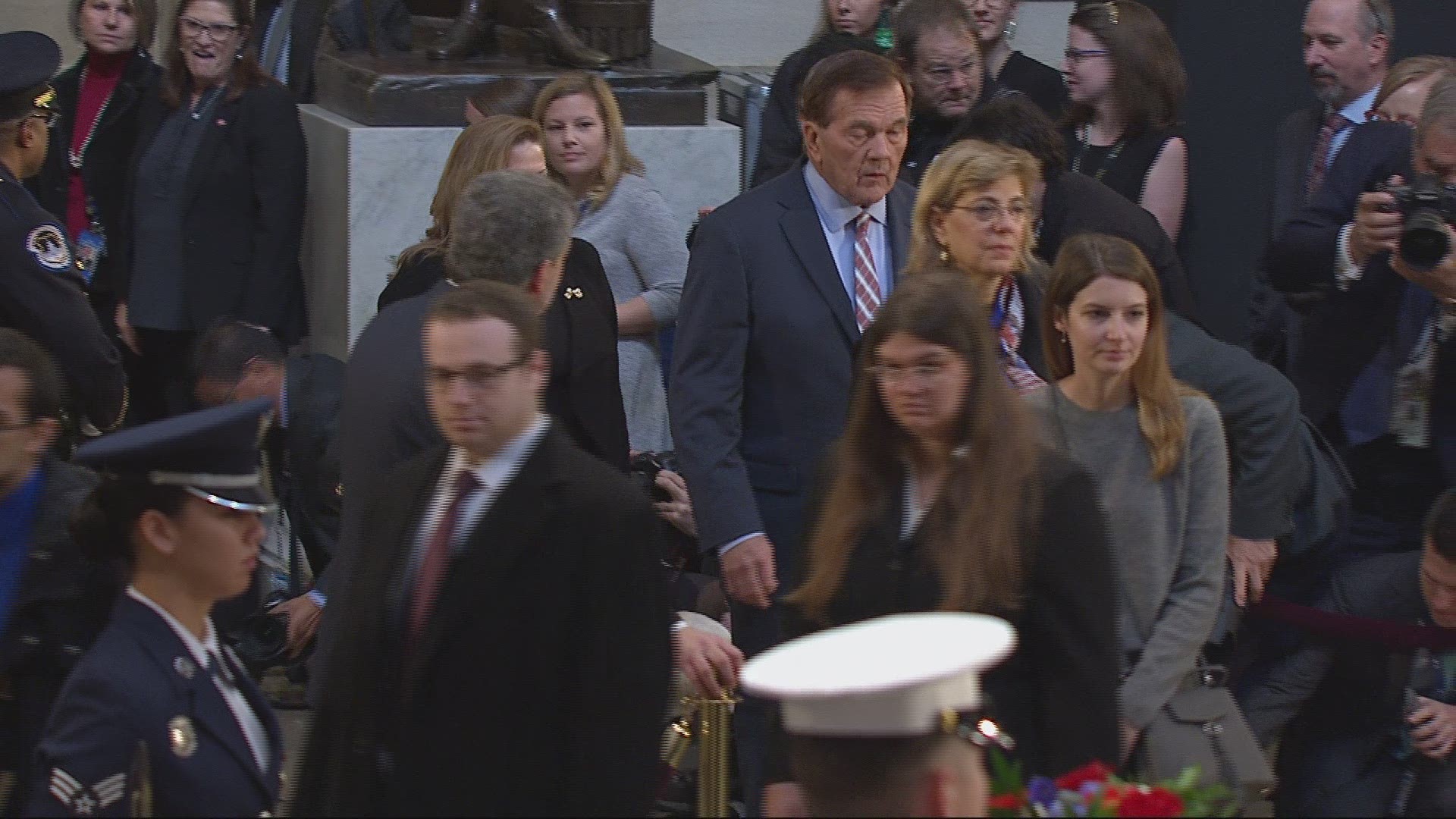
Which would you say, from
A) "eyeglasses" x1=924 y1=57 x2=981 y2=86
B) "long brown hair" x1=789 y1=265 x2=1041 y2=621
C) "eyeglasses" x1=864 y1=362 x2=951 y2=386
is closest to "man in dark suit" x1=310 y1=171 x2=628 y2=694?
"long brown hair" x1=789 y1=265 x2=1041 y2=621

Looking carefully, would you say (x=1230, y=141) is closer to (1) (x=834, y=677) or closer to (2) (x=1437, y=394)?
(2) (x=1437, y=394)

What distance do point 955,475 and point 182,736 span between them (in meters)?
1.35

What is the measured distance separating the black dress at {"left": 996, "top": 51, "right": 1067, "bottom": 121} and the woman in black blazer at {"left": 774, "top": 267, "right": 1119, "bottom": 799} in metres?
3.96

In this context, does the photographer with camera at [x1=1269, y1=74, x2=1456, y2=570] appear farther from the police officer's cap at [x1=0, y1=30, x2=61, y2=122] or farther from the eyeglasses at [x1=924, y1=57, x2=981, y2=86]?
the police officer's cap at [x1=0, y1=30, x2=61, y2=122]

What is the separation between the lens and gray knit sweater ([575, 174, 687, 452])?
6.50 metres

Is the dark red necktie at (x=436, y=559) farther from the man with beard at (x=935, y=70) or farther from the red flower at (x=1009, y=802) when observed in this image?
the man with beard at (x=935, y=70)

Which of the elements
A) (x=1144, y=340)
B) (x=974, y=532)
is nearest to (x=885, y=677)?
(x=974, y=532)

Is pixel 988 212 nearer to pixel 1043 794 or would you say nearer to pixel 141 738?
pixel 1043 794

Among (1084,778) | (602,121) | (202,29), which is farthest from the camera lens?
(202,29)

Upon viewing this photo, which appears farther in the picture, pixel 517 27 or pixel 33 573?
pixel 517 27

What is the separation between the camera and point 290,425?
20.2ft

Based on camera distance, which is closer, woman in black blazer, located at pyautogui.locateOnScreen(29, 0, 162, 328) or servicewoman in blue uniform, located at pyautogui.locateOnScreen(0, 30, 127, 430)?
servicewoman in blue uniform, located at pyautogui.locateOnScreen(0, 30, 127, 430)

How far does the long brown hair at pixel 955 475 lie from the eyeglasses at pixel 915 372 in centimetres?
4

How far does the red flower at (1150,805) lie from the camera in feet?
10.5
